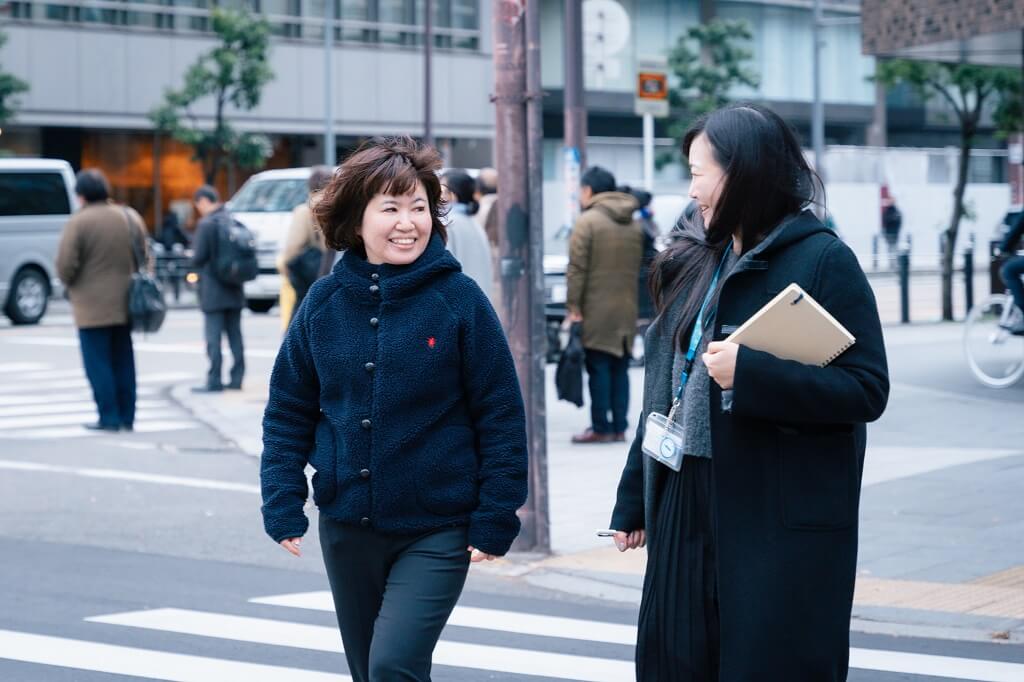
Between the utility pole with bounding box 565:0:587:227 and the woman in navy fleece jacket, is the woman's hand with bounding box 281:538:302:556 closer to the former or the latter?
the woman in navy fleece jacket

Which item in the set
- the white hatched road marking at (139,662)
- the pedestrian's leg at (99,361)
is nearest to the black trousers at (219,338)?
the pedestrian's leg at (99,361)

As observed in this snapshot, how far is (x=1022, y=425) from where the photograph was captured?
12.1 m

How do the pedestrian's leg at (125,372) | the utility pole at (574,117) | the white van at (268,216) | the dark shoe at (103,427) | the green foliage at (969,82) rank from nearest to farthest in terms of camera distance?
1. the pedestrian's leg at (125,372)
2. the dark shoe at (103,427)
3. the utility pole at (574,117)
4. the green foliage at (969,82)
5. the white van at (268,216)

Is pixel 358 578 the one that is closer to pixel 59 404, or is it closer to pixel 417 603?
pixel 417 603

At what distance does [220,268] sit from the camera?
14.7 m

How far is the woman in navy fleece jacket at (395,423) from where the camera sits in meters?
3.75

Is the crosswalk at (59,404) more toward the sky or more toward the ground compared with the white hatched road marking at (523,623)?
more toward the sky

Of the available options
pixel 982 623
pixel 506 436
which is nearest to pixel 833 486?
pixel 506 436

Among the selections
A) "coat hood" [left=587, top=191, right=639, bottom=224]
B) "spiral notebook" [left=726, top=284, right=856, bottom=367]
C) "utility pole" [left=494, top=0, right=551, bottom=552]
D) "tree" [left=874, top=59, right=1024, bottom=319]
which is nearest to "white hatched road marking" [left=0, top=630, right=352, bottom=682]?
"utility pole" [left=494, top=0, right=551, bottom=552]

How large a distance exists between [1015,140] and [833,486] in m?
25.6

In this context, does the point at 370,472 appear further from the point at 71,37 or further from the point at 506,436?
the point at 71,37

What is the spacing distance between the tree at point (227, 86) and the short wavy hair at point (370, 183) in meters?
33.4

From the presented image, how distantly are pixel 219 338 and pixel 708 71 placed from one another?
101 feet

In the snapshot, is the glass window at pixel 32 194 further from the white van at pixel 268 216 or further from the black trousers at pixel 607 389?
the black trousers at pixel 607 389
